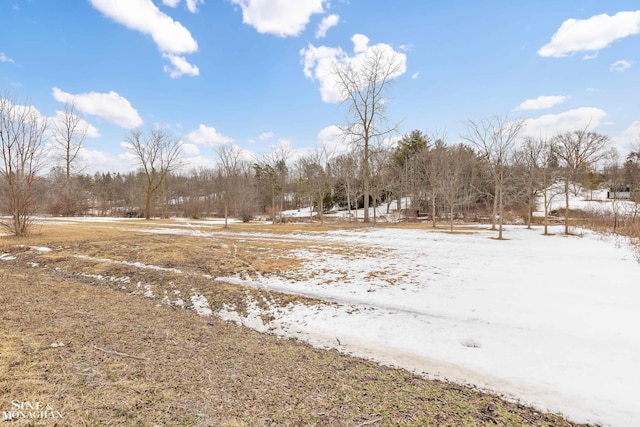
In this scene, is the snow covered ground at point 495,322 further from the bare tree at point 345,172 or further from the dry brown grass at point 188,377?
the bare tree at point 345,172

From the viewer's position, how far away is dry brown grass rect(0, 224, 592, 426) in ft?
9.00

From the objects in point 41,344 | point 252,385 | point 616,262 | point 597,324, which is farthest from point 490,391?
point 616,262

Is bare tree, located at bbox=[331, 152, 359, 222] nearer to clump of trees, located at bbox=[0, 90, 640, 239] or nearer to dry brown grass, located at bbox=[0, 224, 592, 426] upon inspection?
Answer: clump of trees, located at bbox=[0, 90, 640, 239]

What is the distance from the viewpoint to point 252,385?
330cm

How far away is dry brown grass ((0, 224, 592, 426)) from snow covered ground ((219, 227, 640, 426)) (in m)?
0.59

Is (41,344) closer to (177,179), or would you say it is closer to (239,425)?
(239,425)

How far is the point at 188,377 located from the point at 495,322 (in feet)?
17.8

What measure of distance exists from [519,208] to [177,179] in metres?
62.4

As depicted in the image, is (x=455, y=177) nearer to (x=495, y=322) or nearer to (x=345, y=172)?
(x=495, y=322)

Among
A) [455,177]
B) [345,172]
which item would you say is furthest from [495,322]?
[345,172]

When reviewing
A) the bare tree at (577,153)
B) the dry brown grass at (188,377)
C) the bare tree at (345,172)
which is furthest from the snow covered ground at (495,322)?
the bare tree at (345,172)

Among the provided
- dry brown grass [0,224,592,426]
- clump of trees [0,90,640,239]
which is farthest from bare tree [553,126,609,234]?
dry brown grass [0,224,592,426]

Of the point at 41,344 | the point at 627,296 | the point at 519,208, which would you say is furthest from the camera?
the point at 519,208

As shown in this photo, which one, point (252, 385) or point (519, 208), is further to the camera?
point (519, 208)
